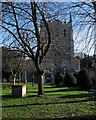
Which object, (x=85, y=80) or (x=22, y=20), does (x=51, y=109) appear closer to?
(x=22, y=20)

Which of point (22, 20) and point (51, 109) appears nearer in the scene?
point (51, 109)

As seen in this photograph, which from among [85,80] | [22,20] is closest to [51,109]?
[22,20]

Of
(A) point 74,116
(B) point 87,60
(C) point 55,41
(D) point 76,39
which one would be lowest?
(A) point 74,116

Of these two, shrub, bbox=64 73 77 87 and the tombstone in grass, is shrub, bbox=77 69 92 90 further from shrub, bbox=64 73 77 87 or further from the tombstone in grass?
the tombstone in grass

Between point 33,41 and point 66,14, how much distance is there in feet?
27.5

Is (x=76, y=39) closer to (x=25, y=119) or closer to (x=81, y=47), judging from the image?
(x=81, y=47)

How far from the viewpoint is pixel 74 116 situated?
5.19 meters

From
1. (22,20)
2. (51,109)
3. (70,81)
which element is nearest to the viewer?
(51,109)

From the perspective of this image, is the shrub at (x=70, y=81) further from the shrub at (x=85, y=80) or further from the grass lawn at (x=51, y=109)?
the grass lawn at (x=51, y=109)

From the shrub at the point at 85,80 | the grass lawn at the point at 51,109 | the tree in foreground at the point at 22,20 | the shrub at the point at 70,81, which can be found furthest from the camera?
the shrub at the point at 70,81

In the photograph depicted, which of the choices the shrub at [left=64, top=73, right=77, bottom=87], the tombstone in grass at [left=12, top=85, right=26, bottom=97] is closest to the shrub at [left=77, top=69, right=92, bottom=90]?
the shrub at [left=64, top=73, right=77, bottom=87]

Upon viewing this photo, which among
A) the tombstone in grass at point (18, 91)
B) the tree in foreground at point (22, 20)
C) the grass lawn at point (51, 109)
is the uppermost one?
the tree in foreground at point (22, 20)

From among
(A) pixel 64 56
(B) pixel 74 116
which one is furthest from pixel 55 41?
(B) pixel 74 116

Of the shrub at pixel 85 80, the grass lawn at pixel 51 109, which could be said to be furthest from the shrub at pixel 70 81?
the grass lawn at pixel 51 109
